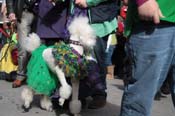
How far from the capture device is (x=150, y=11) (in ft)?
8.50

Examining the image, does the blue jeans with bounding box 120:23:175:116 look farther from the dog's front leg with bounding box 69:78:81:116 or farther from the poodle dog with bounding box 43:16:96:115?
the dog's front leg with bounding box 69:78:81:116

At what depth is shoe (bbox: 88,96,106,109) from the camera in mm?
4570

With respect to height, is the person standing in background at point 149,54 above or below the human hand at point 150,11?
below

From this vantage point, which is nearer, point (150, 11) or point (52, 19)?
point (150, 11)

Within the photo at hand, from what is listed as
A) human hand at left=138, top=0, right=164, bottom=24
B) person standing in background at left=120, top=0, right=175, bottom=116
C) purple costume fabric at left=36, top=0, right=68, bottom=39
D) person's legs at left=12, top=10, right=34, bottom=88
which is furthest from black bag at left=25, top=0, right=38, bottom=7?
human hand at left=138, top=0, right=164, bottom=24

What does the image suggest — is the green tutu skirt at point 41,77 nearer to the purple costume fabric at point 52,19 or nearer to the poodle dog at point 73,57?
the poodle dog at point 73,57

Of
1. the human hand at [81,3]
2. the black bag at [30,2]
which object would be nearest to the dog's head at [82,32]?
the human hand at [81,3]

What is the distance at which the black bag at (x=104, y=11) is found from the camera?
13.6 feet

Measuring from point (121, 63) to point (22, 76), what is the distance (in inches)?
100

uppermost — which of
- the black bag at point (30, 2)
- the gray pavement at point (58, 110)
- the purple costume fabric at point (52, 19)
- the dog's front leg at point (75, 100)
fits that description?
the black bag at point (30, 2)

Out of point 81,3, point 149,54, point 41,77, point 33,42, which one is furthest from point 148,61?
point 33,42

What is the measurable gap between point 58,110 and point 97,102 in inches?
17.3

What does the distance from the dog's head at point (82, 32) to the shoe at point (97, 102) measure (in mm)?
854

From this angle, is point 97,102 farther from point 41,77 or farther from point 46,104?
point 41,77
